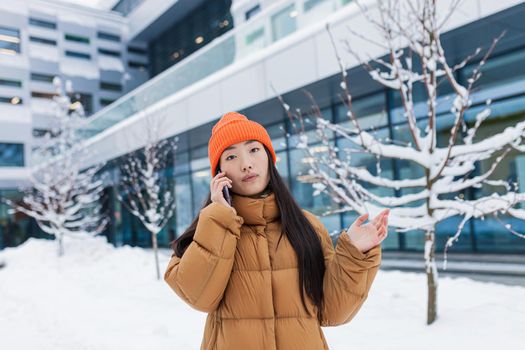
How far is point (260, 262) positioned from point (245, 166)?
16.8 inches

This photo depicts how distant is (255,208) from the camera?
196cm

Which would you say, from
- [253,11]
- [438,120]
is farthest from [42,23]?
[438,120]

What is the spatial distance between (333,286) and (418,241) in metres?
9.19

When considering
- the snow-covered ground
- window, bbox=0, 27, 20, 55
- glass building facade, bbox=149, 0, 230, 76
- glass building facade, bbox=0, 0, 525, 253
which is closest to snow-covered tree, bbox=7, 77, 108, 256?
the snow-covered ground

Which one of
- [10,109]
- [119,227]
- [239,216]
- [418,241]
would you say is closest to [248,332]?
[239,216]

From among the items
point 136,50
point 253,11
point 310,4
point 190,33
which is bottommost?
point 310,4

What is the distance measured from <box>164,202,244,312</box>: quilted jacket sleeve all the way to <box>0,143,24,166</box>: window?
28.8 metres

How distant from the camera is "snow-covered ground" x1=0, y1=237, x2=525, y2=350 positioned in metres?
4.69

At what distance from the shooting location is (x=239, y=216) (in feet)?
6.34

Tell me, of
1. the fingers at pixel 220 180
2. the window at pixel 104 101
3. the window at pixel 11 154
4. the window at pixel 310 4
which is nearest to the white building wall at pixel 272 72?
the window at pixel 310 4

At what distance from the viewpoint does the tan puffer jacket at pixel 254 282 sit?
1792mm

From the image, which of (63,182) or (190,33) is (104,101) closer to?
(190,33)

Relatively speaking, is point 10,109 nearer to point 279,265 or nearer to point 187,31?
point 187,31

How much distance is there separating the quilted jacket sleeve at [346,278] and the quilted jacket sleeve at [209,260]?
45 centimetres
